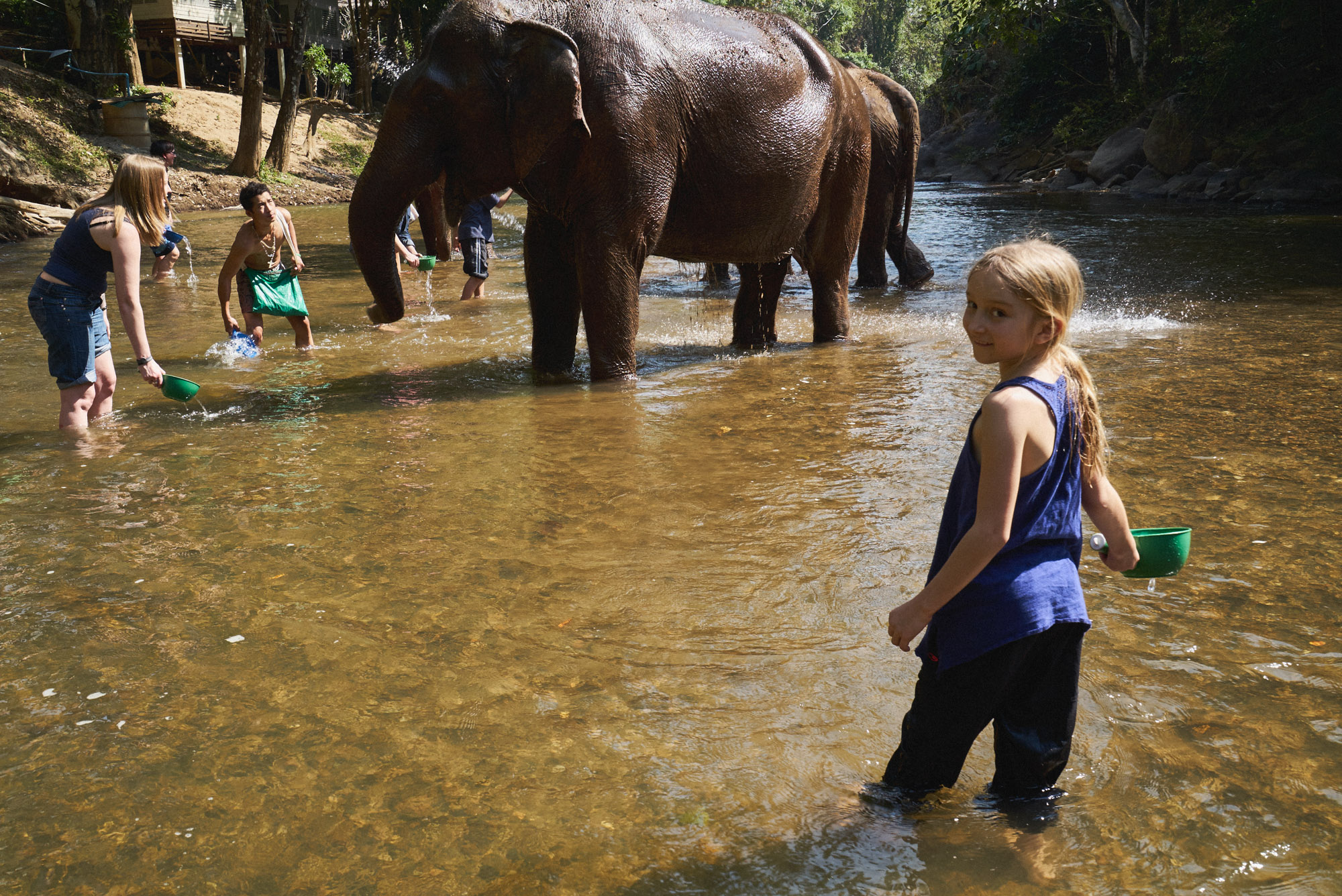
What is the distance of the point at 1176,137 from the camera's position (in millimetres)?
25094

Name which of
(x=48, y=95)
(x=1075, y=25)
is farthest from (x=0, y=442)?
(x=1075, y=25)

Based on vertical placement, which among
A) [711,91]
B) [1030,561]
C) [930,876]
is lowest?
[930,876]

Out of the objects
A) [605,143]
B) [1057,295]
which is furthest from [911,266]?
[1057,295]

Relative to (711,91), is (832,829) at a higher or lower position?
lower

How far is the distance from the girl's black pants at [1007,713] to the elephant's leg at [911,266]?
10.6 meters

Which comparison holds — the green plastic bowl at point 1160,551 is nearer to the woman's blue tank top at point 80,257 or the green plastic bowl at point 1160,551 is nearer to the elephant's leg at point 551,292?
the elephant's leg at point 551,292

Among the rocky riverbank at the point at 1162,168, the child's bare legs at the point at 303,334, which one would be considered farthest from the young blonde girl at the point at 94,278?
the rocky riverbank at the point at 1162,168

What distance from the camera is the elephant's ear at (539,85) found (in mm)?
6367

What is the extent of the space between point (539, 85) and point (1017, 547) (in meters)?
4.89

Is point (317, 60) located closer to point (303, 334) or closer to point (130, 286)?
point (303, 334)

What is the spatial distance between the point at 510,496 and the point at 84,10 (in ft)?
83.8

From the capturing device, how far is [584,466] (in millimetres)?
5402

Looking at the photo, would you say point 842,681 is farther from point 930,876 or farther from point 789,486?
point 789,486

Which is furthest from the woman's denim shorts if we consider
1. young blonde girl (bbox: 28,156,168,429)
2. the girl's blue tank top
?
the girl's blue tank top
